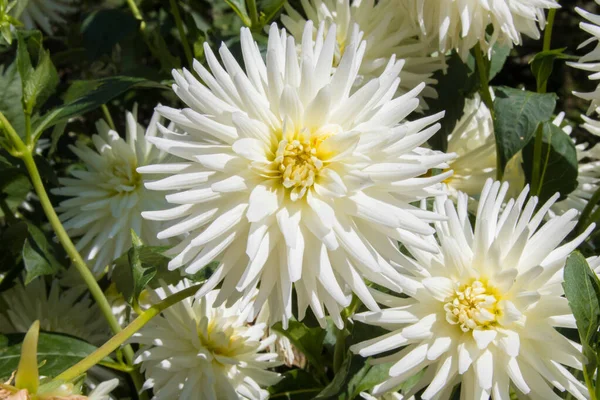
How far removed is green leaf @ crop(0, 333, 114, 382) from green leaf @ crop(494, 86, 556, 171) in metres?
0.62

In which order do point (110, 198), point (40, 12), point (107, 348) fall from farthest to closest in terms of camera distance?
point (40, 12)
point (110, 198)
point (107, 348)

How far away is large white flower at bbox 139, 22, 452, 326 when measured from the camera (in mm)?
711

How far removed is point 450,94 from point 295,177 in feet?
1.64

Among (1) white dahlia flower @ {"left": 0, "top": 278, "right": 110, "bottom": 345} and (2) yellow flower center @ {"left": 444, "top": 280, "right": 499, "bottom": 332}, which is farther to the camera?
(1) white dahlia flower @ {"left": 0, "top": 278, "right": 110, "bottom": 345}

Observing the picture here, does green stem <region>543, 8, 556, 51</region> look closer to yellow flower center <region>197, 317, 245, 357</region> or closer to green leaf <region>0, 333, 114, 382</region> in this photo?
yellow flower center <region>197, 317, 245, 357</region>

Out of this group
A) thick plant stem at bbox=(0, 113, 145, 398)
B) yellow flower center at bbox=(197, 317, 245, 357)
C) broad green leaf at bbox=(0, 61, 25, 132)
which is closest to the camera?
thick plant stem at bbox=(0, 113, 145, 398)

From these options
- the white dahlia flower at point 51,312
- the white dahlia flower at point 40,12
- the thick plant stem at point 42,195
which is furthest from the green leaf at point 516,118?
the white dahlia flower at point 40,12

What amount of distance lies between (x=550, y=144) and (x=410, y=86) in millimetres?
232

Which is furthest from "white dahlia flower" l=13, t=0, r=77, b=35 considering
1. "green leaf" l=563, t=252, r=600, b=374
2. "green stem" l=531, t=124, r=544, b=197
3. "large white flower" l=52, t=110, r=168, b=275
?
"green leaf" l=563, t=252, r=600, b=374

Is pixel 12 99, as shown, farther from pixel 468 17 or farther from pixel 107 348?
pixel 468 17

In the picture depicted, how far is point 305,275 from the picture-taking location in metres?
0.74

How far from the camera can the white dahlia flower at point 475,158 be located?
3.98ft

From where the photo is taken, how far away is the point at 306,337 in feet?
3.41

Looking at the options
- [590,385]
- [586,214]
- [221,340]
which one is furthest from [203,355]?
[586,214]
